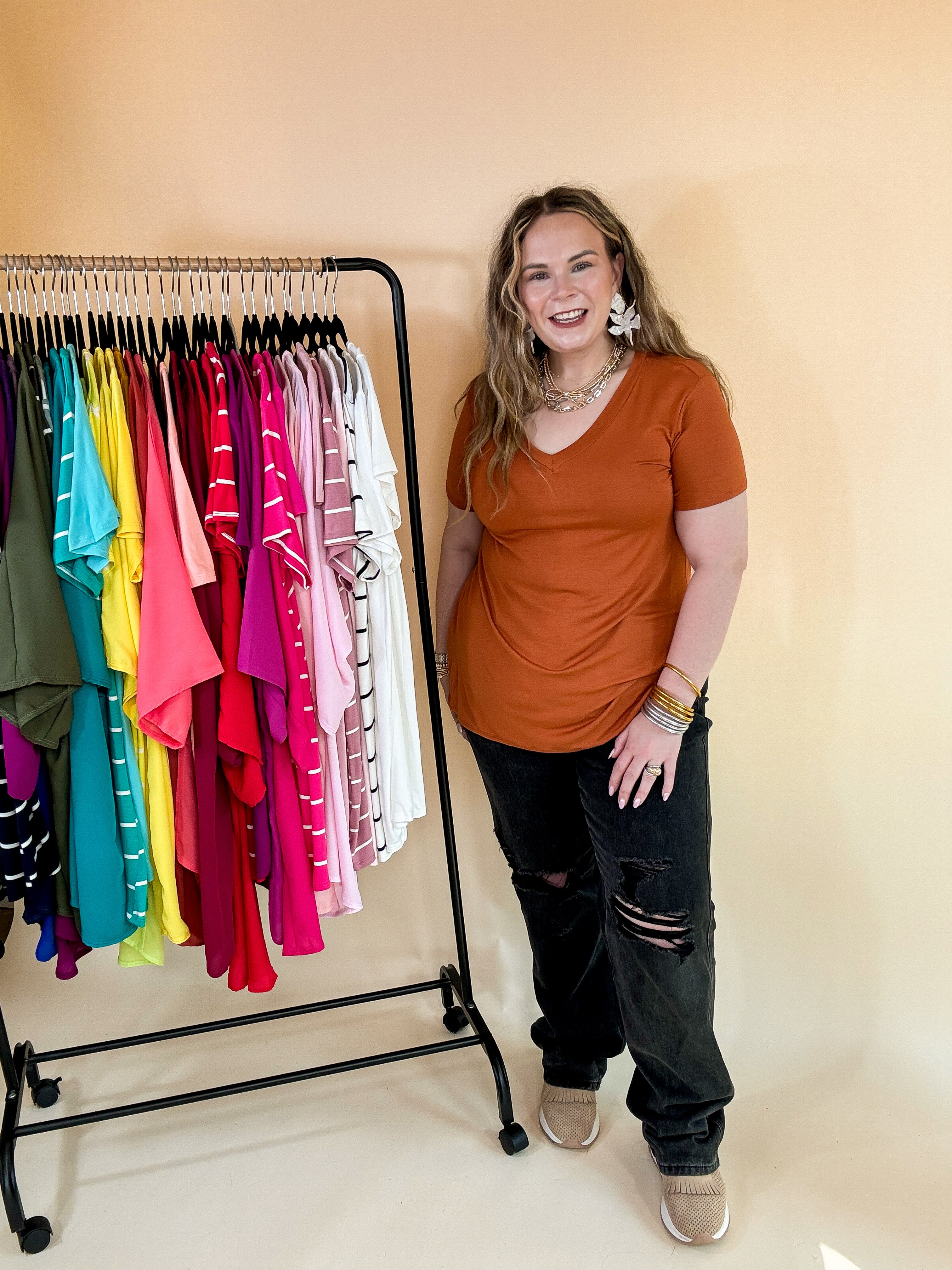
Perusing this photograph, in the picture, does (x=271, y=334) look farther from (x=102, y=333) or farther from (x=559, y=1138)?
(x=559, y=1138)

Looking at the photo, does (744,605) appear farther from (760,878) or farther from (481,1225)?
(481,1225)

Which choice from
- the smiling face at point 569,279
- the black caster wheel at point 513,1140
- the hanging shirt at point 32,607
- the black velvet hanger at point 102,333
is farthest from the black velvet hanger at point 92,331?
the black caster wheel at point 513,1140

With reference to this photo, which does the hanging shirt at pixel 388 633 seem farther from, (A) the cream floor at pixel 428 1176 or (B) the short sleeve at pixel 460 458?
(A) the cream floor at pixel 428 1176

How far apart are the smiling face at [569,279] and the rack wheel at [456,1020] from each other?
1.53m

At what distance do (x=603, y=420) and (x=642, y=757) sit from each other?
0.57 meters

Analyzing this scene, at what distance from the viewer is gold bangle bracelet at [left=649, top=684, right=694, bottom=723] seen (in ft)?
5.16

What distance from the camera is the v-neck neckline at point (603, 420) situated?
62.6 inches

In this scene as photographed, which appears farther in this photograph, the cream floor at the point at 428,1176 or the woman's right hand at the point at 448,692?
the woman's right hand at the point at 448,692

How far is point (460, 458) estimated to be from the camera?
185 centimetres

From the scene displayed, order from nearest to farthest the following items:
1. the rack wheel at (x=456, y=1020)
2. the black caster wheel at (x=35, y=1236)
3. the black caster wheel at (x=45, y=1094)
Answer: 1. the black caster wheel at (x=35, y=1236)
2. the black caster wheel at (x=45, y=1094)
3. the rack wheel at (x=456, y=1020)

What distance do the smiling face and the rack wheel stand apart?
5.00ft

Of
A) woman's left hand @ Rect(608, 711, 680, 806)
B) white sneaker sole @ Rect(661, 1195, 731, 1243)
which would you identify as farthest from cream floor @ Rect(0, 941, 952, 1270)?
woman's left hand @ Rect(608, 711, 680, 806)

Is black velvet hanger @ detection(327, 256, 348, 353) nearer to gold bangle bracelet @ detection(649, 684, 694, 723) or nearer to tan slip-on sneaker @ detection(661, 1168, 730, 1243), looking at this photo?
gold bangle bracelet @ detection(649, 684, 694, 723)

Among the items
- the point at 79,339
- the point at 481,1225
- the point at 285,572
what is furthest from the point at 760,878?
the point at 79,339
